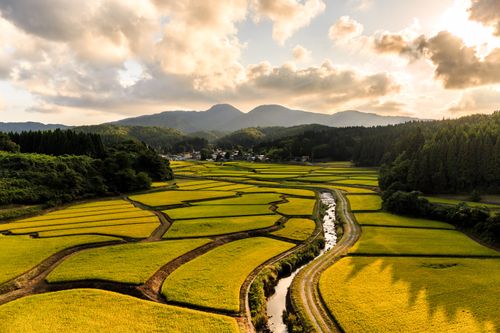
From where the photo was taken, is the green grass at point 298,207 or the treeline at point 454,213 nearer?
the treeline at point 454,213

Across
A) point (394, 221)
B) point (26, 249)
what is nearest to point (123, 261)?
point (26, 249)

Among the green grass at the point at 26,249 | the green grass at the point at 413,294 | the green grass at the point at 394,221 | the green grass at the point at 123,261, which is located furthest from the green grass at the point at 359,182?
the green grass at the point at 26,249

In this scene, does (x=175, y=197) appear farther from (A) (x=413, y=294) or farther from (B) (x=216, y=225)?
(A) (x=413, y=294)

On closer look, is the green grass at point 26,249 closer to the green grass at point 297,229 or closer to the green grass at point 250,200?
the green grass at point 297,229

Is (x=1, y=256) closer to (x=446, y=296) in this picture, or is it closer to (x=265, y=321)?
(x=265, y=321)

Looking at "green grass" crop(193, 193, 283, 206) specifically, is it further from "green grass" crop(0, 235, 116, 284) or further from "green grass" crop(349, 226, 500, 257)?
"green grass" crop(0, 235, 116, 284)

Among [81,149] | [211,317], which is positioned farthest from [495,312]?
[81,149]
